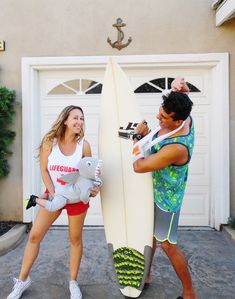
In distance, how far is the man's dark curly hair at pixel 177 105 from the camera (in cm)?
220

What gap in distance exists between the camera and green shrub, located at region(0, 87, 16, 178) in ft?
13.4

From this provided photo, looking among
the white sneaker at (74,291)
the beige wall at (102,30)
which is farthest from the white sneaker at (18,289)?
the beige wall at (102,30)

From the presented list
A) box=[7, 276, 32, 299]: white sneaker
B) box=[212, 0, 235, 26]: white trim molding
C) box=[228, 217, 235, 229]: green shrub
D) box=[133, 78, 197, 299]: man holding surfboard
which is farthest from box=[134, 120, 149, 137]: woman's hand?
box=[228, 217, 235, 229]: green shrub

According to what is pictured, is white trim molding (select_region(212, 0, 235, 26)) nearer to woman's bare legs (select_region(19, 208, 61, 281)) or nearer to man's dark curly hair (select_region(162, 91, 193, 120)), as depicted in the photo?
man's dark curly hair (select_region(162, 91, 193, 120))

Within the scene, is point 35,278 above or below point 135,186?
below

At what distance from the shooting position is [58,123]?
2.49 meters

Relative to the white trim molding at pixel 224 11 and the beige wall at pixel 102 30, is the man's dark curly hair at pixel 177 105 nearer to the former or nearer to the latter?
the white trim molding at pixel 224 11

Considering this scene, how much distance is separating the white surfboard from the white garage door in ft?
4.92

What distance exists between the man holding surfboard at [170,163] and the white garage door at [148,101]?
74.8 inches

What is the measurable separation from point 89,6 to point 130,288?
336 cm

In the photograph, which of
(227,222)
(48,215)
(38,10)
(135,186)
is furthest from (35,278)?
(38,10)

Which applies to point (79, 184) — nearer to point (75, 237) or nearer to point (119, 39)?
point (75, 237)

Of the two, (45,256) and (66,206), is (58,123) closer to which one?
(66,206)

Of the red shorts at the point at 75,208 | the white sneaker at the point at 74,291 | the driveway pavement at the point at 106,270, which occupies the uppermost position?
the red shorts at the point at 75,208
